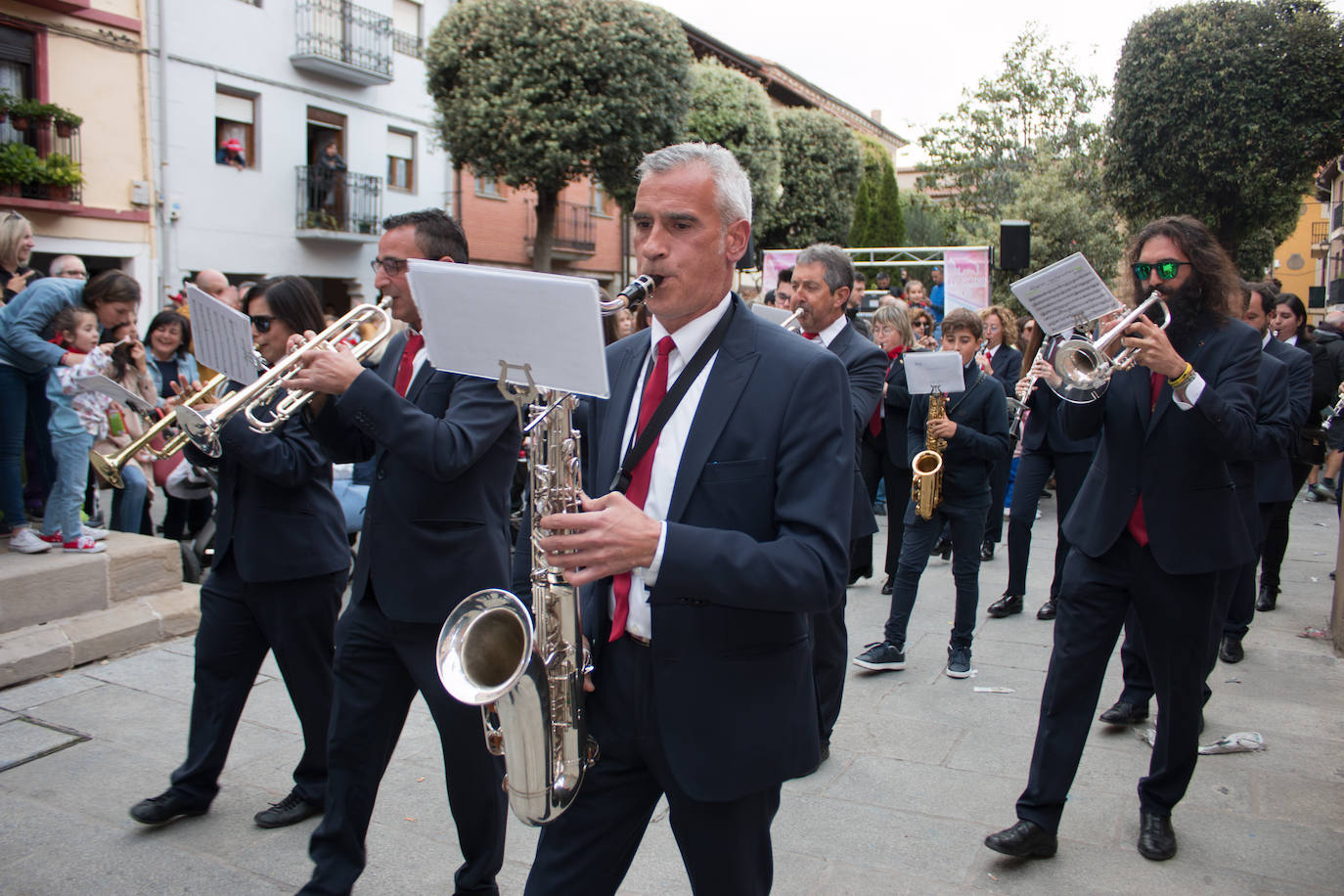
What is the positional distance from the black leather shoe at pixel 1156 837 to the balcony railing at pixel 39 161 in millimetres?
15602

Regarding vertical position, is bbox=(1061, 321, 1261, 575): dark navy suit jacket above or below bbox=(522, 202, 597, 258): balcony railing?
below

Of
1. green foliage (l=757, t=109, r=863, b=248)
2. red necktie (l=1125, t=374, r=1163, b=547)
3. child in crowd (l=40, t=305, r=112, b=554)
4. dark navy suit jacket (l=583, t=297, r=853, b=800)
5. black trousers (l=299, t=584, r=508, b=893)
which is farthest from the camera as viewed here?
green foliage (l=757, t=109, r=863, b=248)

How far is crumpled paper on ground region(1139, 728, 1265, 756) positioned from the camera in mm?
4699

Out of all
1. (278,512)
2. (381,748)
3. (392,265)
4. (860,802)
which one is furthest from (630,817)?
(860,802)

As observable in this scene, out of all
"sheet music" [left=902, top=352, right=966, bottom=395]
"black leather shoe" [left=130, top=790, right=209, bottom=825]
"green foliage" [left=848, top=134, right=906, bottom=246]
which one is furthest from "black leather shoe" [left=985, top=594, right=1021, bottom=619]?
"green foliage" [left=848, top=134, right=906, bottom=246]

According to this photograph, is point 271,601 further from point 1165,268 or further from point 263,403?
point 1165,268

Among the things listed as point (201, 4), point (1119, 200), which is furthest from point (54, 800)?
point (1119, 200)

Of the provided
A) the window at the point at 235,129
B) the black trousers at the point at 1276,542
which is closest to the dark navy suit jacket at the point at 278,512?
the black trousers at the point at 1276,542

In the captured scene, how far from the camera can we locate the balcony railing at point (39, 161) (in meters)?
14.1

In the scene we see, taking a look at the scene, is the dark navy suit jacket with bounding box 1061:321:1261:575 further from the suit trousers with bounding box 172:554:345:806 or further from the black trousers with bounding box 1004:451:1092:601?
the black trousers with bounding box 1004:451:1092:601

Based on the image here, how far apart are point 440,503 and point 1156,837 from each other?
2774mm

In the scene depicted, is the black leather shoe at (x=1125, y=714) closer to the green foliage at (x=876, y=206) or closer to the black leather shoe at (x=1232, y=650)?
the black leather shoe at (x=1232, y=650)

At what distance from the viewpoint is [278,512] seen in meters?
3.71

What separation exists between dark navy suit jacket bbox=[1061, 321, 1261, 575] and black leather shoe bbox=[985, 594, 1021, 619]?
3.35 meters
